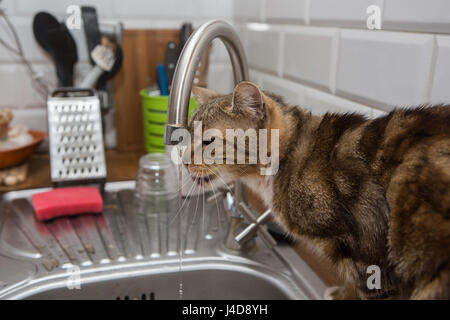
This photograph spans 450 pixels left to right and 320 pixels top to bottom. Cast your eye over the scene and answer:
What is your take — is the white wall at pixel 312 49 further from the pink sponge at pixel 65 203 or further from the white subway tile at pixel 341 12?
the pink sponge at pixel 65 203

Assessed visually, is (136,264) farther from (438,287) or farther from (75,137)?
(438,287)

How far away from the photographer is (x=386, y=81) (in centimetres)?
78

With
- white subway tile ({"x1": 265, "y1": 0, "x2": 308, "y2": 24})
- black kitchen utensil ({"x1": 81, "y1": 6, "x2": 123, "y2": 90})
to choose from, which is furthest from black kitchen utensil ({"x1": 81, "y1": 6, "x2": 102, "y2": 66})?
white subway tile ({"x1": 265, "y1": 0, "x2": 308, "y2": 24})

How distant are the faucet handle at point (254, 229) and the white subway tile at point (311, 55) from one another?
32cm

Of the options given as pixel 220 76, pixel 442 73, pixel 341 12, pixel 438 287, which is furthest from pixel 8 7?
pixel 438 287

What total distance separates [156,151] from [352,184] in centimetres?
79

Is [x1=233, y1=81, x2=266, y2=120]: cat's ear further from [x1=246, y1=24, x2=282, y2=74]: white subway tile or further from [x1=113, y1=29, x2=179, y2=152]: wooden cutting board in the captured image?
[x1=113, y1=29, x2=179, y2=152]: wooden cutting board

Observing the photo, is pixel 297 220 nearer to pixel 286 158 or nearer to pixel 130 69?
pixel 286 158

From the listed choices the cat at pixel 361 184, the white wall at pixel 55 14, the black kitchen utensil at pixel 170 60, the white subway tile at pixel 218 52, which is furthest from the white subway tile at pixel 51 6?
the cat at pixel 361 184

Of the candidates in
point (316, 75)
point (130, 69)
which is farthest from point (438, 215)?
point (130, 69)

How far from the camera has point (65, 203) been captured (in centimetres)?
98

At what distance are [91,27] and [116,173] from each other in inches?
16.5

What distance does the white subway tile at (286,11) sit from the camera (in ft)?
3.35

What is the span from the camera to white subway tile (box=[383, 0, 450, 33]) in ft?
2.12
